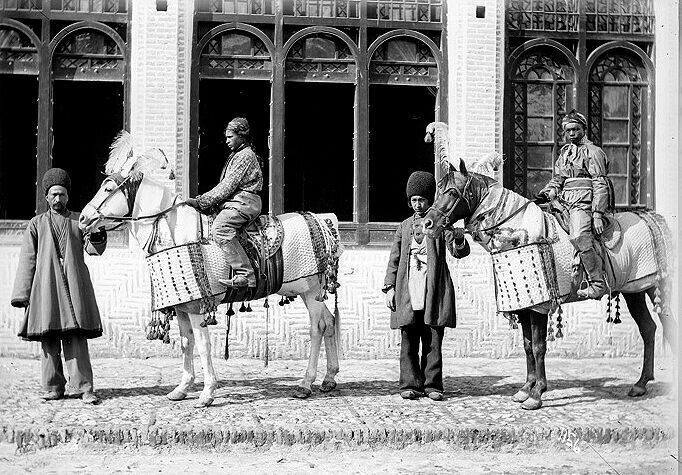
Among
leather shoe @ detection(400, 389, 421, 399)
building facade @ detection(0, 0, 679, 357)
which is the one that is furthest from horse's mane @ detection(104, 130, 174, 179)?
leather shoe @ detection(400, 389, 421, 399)

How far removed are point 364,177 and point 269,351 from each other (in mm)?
2431

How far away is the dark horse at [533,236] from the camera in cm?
834

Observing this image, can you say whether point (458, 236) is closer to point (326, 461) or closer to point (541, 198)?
point (541, 198)

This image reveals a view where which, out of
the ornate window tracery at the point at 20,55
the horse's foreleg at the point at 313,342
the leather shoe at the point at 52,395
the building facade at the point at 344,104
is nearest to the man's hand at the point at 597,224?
the building facade at the point at 344,104

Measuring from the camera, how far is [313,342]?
29.1 feet

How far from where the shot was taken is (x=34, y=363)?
33.1ft

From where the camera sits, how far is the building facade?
10.6 m

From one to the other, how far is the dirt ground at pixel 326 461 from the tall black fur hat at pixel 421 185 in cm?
242

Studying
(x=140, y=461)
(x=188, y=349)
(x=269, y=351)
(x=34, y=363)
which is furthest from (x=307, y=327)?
(x=140, y=461)

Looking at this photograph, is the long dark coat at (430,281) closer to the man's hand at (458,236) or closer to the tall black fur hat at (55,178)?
the man's hand at (458,236)

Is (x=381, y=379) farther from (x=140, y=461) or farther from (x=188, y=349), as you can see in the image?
(x=140, y=461)

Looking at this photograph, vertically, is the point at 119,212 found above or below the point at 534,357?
above

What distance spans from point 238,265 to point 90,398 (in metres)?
1.82

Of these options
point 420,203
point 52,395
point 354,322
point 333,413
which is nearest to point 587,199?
point 420,203
